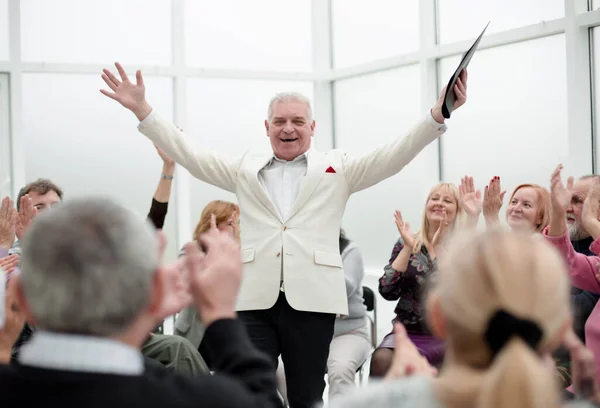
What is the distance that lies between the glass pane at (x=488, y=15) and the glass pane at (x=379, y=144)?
531 millimetres

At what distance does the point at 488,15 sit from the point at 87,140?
351 centimetres

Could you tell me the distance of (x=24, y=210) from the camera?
366 centimetres

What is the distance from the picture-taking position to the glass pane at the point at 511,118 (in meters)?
5.29

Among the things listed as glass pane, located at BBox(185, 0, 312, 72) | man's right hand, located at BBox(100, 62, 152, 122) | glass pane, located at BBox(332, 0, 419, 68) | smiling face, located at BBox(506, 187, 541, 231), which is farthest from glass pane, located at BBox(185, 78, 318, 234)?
man's right hand, located at BBox(100, 62, 152, 122)

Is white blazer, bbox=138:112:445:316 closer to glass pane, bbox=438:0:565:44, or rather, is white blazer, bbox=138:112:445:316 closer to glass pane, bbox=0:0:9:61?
glass pane, bbox=438:0:565:44

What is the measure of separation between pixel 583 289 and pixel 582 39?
2217 mm

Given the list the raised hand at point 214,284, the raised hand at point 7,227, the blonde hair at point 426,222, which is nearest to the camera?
the raised hand at point 214,284

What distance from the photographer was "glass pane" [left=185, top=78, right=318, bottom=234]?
23.4 ft

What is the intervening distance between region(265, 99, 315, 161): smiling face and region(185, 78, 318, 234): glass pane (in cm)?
382

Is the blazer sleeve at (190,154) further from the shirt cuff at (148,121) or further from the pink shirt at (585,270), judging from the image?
the pink shirt at (585,270)

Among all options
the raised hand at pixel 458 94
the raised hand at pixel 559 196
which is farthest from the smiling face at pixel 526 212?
the raised hand at pixel 458 94

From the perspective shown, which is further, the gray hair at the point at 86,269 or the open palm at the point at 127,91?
the open palm at the point at 127,91

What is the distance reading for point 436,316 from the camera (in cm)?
126

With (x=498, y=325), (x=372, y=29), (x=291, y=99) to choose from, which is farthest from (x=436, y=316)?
(x=372, y=29)
